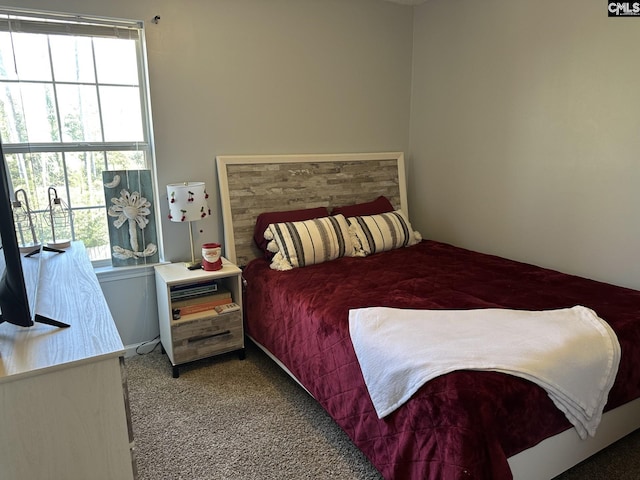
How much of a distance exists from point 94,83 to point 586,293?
3.08 meters

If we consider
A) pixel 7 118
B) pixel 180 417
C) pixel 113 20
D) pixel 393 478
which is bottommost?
pixel 180 417

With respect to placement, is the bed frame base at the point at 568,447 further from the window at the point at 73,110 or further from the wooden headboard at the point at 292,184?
the window at the point at 73,110

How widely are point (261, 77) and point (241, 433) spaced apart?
2.32 meters

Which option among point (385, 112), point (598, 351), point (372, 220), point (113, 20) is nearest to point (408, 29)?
point (385, 112)

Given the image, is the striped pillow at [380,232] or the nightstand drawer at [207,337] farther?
the striped pillow at [380,232]

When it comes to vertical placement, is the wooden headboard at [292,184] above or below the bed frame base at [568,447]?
above

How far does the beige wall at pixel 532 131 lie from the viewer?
2465mm

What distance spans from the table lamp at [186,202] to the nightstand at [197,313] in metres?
0.36

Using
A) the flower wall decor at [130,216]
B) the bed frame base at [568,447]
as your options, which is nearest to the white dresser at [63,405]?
the bed frame base at [568,447]

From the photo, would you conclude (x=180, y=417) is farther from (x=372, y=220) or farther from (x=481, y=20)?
(x=481, y=20)

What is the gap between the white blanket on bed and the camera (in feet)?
5.18

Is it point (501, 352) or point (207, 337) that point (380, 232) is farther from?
point (501, 352)

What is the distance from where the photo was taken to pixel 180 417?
2328 mm

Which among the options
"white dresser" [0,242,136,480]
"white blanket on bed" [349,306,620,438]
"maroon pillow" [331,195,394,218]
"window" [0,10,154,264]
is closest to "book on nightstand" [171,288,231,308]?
"window" [0,10,154,264]
